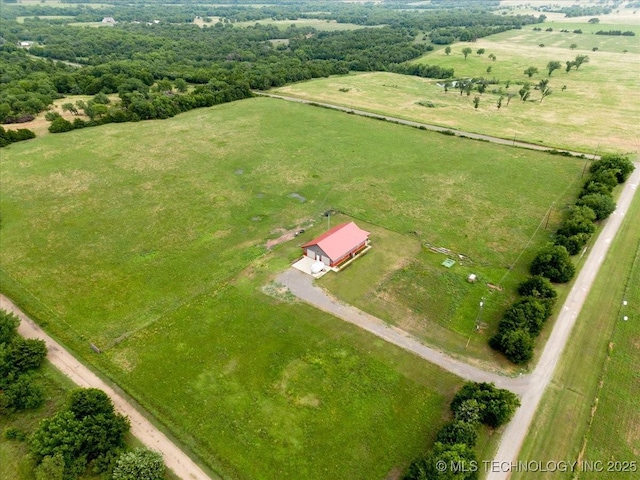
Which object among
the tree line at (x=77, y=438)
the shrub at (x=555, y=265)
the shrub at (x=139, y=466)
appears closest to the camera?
the shrub at (x=139, y=466)

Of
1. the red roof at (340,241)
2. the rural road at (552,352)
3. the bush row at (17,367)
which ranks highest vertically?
the red roof at (340,241)

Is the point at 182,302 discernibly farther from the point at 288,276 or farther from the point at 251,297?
the point at 288,276

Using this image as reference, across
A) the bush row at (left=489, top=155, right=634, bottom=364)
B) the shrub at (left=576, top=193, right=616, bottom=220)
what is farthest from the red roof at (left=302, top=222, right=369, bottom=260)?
the shrub at (left=576, top=193, right=616, bottom=220)

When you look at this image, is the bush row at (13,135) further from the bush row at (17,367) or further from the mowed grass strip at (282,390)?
the mowed grass strip at (282,390)

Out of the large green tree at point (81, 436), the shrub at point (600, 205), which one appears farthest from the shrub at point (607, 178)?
the large green tree at point (81, 436)

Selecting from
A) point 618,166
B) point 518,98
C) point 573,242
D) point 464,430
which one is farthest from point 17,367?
point 518,98

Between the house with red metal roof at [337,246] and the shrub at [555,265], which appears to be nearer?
the shrub at [555,265]

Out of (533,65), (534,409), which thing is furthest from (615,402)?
(533,65)
